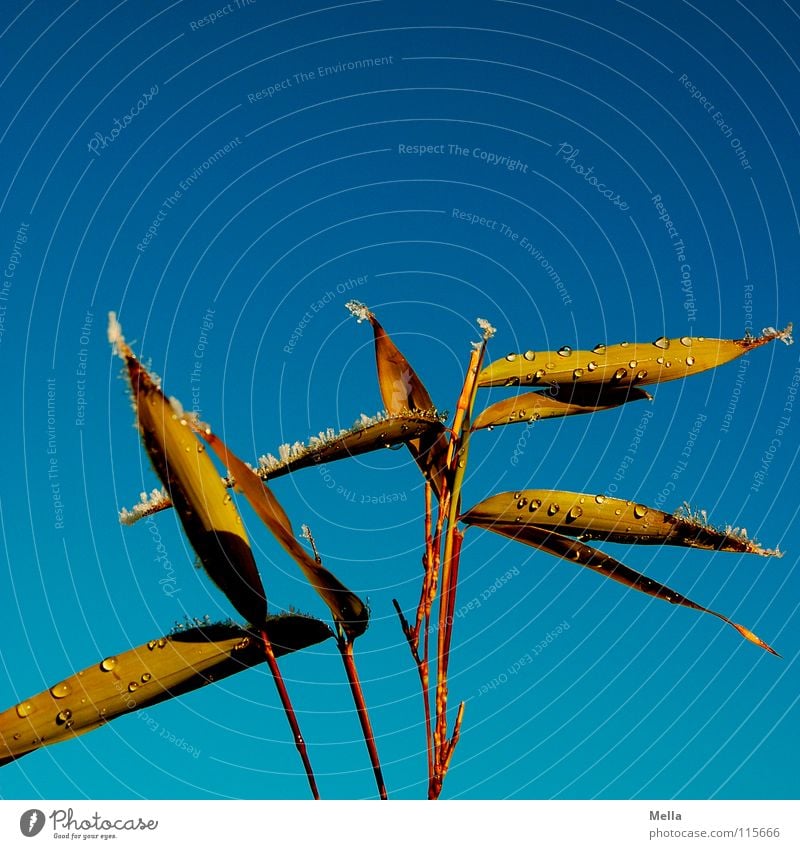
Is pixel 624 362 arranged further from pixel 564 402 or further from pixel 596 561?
pixel 596 561

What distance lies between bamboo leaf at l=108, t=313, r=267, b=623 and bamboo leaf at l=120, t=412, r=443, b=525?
0.11 feet

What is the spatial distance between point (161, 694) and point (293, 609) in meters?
0.19

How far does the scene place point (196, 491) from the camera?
86 cm

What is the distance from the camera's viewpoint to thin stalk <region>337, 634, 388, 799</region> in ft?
3.28

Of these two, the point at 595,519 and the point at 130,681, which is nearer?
the point at 130,681

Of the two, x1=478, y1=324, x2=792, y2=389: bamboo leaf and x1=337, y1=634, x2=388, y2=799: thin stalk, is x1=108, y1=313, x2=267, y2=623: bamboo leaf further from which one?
x1=478, y1=324, x2=792, y2=389: bamboo leaf

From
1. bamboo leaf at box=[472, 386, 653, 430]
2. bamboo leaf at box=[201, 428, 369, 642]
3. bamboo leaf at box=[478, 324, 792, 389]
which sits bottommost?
bamboo leaf at box=[201, 428, 369, 642]

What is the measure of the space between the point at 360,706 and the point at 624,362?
60 centimetres

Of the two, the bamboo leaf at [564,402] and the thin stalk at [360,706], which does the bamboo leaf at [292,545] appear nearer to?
the thin stalk at [360,706]

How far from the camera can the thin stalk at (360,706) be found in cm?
100

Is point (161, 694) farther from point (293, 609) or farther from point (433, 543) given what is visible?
point (433, 543)

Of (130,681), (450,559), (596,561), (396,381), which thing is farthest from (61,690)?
(596,561)

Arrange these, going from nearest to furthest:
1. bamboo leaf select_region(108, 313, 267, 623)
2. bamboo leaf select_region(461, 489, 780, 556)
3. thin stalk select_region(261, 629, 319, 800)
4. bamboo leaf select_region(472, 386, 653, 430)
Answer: bamboo leaf select_region(108, 313, 267, 623)
thin stalk select_region(261, 629, 319, 800)
bamboo leaf select_region(461, 489, 780, 556)
bamboo leaf select_region(472, 386, 653, 430)

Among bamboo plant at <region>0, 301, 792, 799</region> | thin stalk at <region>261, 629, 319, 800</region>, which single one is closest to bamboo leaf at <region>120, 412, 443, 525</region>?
bamboo plant at <region>0, 301, 792, 799</region>
